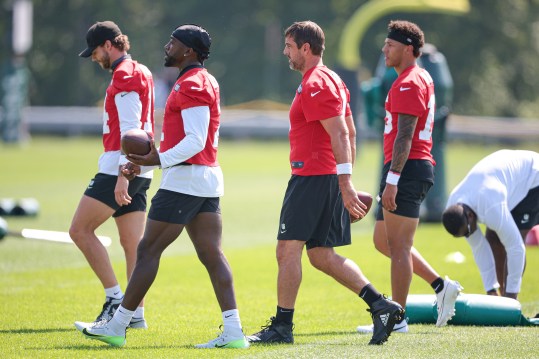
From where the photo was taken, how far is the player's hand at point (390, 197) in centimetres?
820

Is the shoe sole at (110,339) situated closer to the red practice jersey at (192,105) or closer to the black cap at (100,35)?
the red practice jersey at (192,105)

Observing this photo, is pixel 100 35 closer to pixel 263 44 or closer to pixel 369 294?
pixel 369 294

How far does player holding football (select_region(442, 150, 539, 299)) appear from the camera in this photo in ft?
30.0

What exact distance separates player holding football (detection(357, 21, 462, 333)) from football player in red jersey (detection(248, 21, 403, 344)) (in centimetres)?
61

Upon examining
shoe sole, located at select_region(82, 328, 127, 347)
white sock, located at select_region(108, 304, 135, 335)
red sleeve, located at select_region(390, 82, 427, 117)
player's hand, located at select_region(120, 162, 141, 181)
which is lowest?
shoe sole, located at select_region(82, 328, 127, 347)

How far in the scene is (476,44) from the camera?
53625 mm

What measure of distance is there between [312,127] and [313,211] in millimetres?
625

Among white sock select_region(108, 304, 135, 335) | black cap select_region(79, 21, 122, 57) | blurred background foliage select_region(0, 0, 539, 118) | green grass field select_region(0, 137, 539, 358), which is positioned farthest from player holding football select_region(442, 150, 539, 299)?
blurred background foliage select_region(0, 0, 539, 118)

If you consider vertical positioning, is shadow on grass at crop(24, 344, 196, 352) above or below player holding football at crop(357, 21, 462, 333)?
below

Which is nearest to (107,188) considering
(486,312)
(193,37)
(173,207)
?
(173,207)

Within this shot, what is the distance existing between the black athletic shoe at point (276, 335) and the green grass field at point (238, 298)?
0.14m

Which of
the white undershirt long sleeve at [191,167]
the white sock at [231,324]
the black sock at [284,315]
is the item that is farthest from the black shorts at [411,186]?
the white sock at [231,324]

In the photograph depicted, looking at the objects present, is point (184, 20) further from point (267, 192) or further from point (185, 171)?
point (185, 171)

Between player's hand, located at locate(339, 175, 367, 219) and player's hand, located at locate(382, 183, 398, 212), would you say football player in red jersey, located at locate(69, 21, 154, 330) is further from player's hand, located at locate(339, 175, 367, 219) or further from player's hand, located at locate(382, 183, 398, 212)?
player's hand, located at locate(382, 183, 398, 212)
